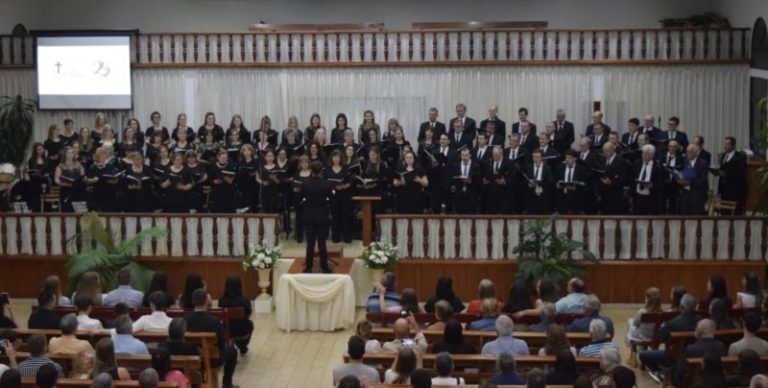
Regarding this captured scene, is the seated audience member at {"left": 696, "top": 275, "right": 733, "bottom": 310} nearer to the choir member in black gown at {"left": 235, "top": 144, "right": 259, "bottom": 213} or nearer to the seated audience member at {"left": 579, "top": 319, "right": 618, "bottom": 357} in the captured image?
the seated audience member at {"left": 579, "top": 319, "right": 618, "bottom": 357}

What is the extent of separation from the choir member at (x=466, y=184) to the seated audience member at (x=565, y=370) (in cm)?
757

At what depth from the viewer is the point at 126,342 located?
10336 mm

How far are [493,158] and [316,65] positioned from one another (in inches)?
210

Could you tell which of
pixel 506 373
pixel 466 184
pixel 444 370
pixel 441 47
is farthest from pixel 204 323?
pixel 441 47

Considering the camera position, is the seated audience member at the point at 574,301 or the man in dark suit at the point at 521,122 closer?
the seated audience member at the point at 574,301

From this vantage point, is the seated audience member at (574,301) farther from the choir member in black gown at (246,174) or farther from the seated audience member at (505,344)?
the choir member in black gown at (246,174)

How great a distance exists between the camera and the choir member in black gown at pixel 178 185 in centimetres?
1677

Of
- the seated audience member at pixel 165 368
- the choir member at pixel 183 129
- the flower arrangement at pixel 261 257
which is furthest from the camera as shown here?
the choir member at pixel 183 129

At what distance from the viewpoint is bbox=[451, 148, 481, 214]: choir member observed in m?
16.7

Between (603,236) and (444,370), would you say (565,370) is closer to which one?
(444,370)

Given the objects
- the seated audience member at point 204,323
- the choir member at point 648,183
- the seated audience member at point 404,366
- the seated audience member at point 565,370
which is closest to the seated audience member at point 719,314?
the seated audience member at point 565,370

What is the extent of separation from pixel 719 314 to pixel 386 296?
345 centimetres

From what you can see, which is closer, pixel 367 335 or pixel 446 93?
pixel 367 335

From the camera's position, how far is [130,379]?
9.70 metres
